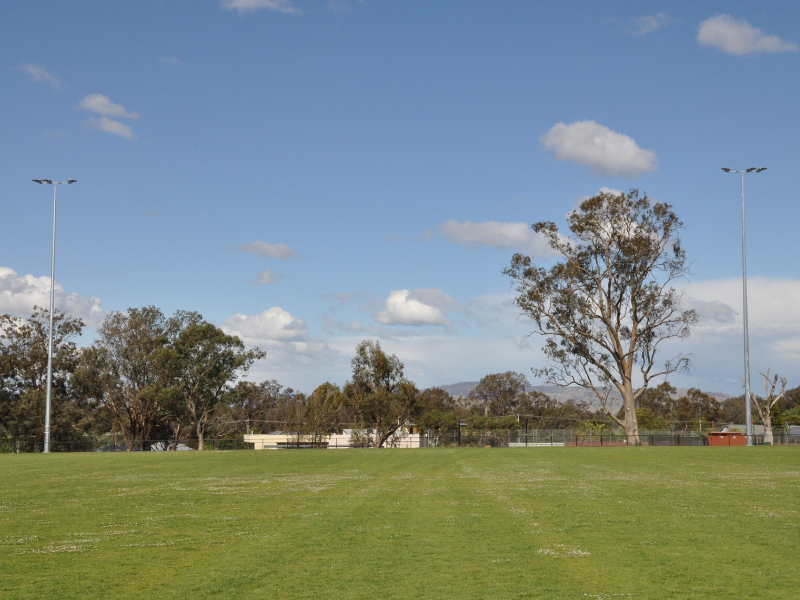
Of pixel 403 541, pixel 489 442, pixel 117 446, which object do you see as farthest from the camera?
pixel 489 442

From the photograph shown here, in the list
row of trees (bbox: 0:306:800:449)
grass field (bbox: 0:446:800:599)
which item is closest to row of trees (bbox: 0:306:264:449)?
row of trees (bbox: 0:306:800:449)

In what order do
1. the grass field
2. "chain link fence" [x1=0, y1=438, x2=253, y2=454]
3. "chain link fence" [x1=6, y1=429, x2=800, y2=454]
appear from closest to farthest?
the grass field, "chain link fence" [x1=0, y1=438, x2=253, y2=454], "chain link fence" [x1=6, y1=429, x2=800, y2=454]

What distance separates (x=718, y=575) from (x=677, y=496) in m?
6.67

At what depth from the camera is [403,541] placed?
799 cm

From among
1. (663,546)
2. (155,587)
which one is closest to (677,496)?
(663,546)

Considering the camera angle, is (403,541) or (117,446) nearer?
(403,541)

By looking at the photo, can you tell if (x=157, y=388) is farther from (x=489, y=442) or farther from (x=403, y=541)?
(x=403, y=541)

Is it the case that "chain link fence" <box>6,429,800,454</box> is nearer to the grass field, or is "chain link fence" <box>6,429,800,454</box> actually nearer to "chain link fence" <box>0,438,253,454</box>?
"chain link fence" <box>0,438,253,454</box>

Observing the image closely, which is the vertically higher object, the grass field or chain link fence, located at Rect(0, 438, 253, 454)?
the grass field

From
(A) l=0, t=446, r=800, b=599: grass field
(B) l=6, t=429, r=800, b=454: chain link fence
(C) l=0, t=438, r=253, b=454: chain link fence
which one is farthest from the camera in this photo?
(B) l=6, t=429, r=800, b=454: chain link fence

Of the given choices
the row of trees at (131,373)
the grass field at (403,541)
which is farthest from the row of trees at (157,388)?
the grass field at (403,541)

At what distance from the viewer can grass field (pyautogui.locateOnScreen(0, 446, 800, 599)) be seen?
5887mm

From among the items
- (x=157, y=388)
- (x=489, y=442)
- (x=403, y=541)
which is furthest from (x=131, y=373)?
(x=403, y=541)

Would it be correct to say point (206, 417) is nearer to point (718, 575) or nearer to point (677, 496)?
point (677, 496)
